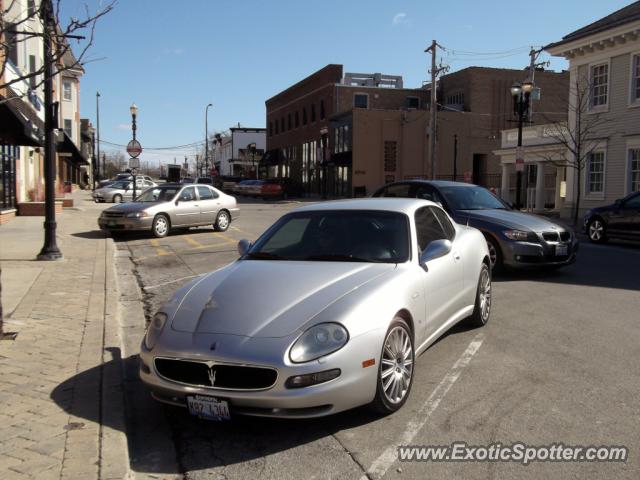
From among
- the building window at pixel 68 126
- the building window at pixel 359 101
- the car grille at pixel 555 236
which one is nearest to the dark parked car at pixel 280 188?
the building window at pixel 359 101

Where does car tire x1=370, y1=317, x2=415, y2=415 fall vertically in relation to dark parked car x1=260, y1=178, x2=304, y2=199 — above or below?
below

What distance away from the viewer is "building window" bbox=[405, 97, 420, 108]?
52791mm

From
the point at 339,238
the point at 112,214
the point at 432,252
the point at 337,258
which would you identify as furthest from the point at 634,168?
the point at 337,258

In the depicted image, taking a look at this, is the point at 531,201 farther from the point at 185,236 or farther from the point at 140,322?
the point at 140,322

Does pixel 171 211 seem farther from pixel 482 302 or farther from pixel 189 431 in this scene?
pixel 189 431

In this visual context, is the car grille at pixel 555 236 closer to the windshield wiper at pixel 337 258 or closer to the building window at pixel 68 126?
the windshield wiper at pixel 337 258

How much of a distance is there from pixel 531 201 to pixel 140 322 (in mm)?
27626

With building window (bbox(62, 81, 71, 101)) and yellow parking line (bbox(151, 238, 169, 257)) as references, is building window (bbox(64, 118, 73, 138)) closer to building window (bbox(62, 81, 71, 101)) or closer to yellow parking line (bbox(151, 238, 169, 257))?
building window (bbox(62, 81, 71, 101))

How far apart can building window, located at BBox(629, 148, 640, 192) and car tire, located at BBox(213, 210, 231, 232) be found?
15.2m

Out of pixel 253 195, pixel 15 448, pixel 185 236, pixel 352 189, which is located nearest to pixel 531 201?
pixel 352 189

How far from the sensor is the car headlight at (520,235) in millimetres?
9859

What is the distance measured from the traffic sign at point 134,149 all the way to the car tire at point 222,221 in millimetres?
8594

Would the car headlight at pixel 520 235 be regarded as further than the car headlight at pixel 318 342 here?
Yes

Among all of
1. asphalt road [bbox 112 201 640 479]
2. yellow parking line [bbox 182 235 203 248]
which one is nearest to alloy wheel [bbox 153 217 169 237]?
yellow parking line [bbox 182 235 203 248]
